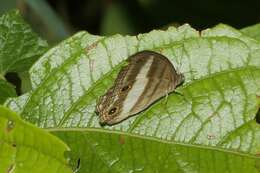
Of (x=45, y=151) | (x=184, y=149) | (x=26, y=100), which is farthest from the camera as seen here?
(x=26, y=100)

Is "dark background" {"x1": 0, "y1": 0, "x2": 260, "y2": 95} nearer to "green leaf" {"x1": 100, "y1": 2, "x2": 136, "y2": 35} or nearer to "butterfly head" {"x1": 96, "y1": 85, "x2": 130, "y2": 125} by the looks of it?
"green leaf" {"x1": 100, "y1": 2, "x2": 136, "y2": 35}

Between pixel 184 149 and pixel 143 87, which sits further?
pixel 143 87

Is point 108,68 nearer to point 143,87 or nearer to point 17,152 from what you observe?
point 143,87

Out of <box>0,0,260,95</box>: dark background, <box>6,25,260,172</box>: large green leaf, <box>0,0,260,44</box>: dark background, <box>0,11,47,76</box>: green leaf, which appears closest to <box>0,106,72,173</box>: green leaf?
<box>6,25,260,172</box>: large green leaf

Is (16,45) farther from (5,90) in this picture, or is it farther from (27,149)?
(27,149)

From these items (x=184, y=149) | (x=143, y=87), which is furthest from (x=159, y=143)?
(x=143, y=87)

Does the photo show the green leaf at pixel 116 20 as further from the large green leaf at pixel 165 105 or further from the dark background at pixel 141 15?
the large green leaf at pixel 165 105

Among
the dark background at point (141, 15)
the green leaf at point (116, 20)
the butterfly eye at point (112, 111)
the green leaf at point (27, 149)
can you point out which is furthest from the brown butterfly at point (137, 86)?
the green leaf at point (116, 20)
